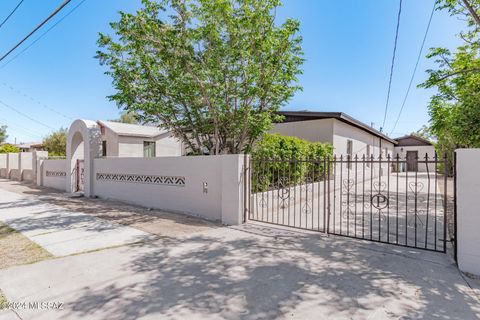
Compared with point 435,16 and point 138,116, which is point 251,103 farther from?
point 435,16

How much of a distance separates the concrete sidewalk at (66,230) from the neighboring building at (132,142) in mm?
9486

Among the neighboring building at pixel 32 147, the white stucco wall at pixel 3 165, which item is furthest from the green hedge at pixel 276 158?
the neighboring building at pixel 32 147

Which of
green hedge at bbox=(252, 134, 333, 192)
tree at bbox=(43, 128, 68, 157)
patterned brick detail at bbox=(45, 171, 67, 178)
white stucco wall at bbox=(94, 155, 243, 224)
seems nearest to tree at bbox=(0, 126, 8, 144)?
tree at bbox=(43, 128, 68, 157)

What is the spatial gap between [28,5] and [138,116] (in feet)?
15.0

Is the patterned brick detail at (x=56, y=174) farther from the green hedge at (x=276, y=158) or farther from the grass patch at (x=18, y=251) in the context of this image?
the green hedge at (x=276, y=158)

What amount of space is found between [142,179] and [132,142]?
10198 mm

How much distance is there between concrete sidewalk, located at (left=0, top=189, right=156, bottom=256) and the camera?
511cm

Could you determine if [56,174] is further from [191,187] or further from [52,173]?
[191,187]

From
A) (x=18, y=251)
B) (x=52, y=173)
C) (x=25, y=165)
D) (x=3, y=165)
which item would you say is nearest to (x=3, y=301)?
(x=18, y=251)

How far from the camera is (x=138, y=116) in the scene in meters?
9.16

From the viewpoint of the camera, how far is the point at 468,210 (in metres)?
3.78

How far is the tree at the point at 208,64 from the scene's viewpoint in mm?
7465

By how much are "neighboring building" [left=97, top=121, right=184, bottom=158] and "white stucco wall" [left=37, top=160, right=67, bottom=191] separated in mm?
3528

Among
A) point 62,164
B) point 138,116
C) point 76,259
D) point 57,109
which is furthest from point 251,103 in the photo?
point 57,109
